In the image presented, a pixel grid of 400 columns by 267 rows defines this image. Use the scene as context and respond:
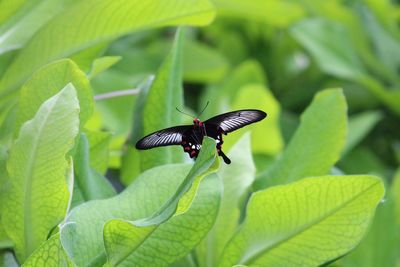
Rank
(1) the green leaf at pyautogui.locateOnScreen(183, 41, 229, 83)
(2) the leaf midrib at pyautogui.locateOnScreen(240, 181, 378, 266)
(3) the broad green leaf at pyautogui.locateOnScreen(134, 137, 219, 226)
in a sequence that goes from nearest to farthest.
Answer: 1. (3) the broad green leaf at pyautogui.locateOnScreen(134, 137, 219, 226)
2. (2) the leaf midrib at pyautogui.locateOnScreen(240, 181, 378, 266)
3. (1) the green leaf at pyautogui.locateOnScreen(183, 41, 229, 83)

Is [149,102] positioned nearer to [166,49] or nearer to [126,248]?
[126,248]

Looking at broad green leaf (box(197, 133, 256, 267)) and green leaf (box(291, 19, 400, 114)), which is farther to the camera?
green leaf (box(291, 19, 400, 114))

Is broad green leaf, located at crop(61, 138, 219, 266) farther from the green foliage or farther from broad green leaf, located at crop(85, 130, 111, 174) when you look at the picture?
broad green leaf, located at crop(85, 130, 111, 174)

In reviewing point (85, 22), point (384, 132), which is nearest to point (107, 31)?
point (85, 22)

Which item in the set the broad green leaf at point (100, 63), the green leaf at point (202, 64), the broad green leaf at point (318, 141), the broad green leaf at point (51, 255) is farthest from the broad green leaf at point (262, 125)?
the broad green leaf at point (51, 255)

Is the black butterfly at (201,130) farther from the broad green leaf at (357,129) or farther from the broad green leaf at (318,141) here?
the broad green leaf at (357,129)

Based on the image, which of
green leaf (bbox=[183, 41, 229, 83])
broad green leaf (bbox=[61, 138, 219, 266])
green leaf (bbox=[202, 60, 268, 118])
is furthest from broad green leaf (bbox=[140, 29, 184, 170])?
green leaf (bbox=[183, 41, 229, 83])
